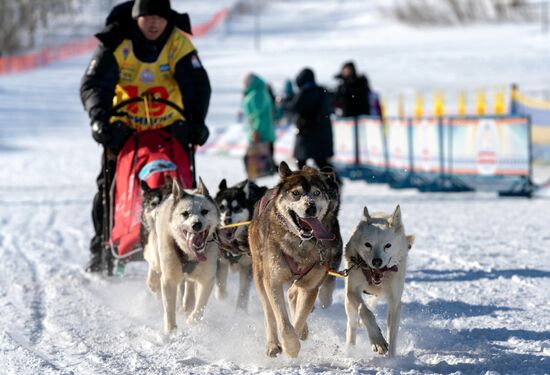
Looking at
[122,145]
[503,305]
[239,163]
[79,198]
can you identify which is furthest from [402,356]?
[239,163]

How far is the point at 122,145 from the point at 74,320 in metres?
1.18

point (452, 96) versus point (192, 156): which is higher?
point (192, 156)

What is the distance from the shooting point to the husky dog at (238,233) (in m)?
5.61

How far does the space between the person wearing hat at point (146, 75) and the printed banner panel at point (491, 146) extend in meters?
6.10

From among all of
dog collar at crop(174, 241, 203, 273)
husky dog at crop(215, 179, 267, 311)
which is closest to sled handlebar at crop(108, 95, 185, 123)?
husky dog at crop(215, 179, 267, 311)

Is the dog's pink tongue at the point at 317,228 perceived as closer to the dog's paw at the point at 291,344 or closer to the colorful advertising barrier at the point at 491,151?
the dog's paw at the point at 291,344

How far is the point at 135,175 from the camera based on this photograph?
5797 mm

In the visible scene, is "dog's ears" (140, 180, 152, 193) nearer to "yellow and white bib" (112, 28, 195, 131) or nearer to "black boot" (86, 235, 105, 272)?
"yellow and white bib" (112, 28, 195, 131)

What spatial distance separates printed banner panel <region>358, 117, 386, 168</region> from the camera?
44.5 feet

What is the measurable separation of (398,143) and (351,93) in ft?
3.09

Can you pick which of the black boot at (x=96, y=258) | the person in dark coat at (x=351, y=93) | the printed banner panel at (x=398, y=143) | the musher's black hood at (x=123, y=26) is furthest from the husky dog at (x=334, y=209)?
the printed banner panel at (x=398, y=143)

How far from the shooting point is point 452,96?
29609 millimetres

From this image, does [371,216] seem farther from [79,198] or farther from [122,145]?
[79,198]

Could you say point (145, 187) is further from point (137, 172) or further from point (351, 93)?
point (351, 93)
